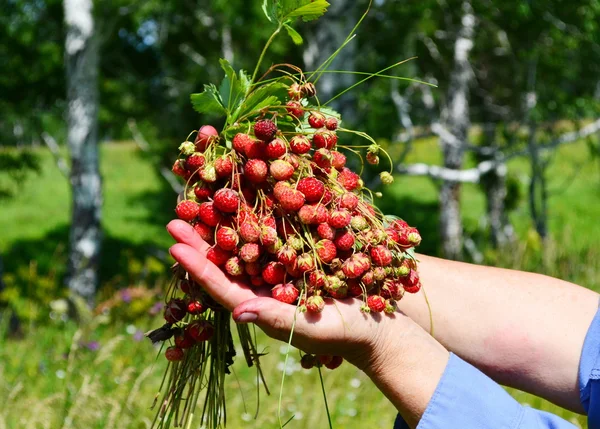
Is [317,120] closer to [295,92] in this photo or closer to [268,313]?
[295,92]

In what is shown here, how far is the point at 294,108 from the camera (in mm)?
1316

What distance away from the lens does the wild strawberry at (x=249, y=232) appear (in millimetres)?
1228

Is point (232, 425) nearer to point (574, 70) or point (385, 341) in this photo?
point (385, 341)

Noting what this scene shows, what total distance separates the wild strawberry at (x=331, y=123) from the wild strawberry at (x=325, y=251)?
29 cm

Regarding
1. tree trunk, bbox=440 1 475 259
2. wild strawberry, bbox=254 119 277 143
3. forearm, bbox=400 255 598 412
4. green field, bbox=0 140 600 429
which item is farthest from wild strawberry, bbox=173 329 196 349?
tree trunk, bbox=440 1 475 259

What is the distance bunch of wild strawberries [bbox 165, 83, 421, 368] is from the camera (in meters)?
1.24

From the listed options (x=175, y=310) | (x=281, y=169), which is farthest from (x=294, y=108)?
(x=175, y=310)

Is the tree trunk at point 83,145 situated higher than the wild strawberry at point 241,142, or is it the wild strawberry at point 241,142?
the wild strawberry at point 241,142

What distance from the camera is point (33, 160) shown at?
6309mm

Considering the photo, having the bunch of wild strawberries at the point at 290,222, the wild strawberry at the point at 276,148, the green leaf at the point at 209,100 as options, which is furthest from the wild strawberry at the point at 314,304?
the green leaf at the point at 209,100

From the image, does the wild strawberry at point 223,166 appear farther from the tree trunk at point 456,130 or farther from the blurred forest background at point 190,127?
the tree trunk at point 456,130

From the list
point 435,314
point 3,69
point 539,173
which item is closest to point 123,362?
point 435,314

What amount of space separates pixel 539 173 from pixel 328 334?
630cm

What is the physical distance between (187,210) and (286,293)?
294 millimetres
